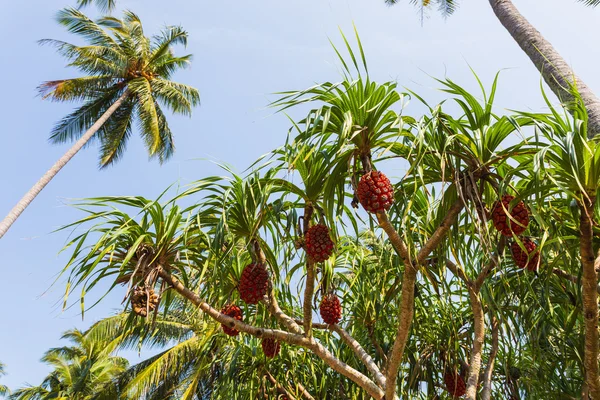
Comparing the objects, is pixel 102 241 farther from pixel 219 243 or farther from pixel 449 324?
pixel 449 324

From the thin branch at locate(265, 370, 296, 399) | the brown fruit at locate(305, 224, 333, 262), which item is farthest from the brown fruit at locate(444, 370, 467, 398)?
the brown fruit at locate(305, 224, 333, 262)

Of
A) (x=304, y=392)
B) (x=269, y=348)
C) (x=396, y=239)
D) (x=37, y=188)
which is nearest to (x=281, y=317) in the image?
(x=269, y=348)

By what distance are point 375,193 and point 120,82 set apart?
1642 cm

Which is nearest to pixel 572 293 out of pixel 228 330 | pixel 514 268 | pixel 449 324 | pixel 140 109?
pixel 514 268

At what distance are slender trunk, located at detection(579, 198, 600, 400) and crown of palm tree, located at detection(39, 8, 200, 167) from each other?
15.3m

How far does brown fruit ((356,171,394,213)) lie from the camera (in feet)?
9.74

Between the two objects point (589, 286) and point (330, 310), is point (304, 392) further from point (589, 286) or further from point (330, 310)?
point (589, 286)

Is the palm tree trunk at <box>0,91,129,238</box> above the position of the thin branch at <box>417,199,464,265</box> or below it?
above

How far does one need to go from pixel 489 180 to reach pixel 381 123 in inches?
25.9

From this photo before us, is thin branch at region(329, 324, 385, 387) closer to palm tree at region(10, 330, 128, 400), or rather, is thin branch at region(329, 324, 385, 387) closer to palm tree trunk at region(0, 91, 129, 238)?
palm tree trunk at region(0, 91, 129, 238)

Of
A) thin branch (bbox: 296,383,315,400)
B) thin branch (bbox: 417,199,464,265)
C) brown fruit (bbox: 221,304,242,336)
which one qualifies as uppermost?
thin branch (bbox: 417,199,464,265)

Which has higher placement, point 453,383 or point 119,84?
point 119,84

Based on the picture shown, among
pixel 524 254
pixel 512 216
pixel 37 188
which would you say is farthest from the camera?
pixel 37 188

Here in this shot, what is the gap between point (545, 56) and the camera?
16.3 ft
